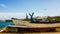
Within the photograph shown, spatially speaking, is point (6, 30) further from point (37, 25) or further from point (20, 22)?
point (37, 25)

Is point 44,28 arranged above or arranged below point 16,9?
below

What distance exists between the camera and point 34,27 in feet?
8.39

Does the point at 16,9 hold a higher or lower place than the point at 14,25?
higher

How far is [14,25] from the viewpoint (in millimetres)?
2561

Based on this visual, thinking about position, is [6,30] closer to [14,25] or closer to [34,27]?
[14,25]

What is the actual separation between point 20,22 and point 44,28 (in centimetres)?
36

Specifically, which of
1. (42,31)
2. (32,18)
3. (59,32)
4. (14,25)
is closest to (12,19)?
(14,25)

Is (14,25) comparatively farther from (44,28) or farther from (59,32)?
(59,32)

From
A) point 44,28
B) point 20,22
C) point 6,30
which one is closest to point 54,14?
point 44,28

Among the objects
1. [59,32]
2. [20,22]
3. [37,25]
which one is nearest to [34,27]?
[37,25]

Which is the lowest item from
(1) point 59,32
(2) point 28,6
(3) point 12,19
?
(1) point 59,32

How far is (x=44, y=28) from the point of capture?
2568 millimetres

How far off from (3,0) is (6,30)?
1.43ft

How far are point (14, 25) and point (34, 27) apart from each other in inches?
11.5
